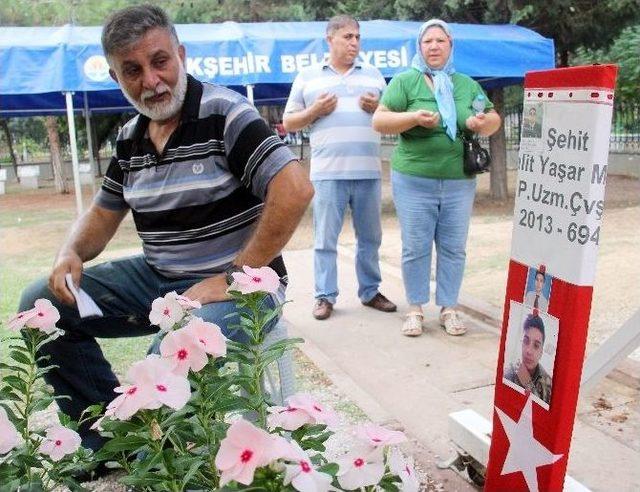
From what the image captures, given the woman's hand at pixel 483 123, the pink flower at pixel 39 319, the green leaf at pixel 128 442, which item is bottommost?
the green leaf at pixel 128 442

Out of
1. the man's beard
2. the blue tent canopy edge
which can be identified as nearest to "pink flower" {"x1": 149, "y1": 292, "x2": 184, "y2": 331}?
the man's beard

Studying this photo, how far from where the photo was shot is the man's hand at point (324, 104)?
4.29 m

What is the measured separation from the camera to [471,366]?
3.57 m

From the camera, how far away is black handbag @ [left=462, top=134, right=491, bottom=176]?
385 centimetres

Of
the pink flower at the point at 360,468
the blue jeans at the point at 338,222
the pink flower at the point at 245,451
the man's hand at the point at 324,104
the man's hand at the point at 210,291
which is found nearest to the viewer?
the pink flower at the point at 245,451

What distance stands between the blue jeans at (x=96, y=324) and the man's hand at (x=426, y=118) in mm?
1815

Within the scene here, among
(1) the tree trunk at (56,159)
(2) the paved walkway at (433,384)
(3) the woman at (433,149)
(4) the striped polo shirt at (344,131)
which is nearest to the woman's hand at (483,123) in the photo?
(3) the woman at (433,149)

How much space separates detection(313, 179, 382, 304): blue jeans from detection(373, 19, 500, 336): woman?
0.44m

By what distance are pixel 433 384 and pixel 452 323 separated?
81 centimetres

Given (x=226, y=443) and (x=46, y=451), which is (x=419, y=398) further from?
(x=226, y=443)

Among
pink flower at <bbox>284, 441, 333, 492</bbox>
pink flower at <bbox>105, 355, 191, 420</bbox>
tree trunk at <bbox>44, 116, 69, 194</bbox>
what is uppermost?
pink flower at <bbox>105, 355, 191, 420</bbox>

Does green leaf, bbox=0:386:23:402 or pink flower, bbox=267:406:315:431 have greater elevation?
pink flower, bbox=267:406:315:431

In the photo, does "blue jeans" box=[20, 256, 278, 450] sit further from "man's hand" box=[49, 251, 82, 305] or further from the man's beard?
the man's beard

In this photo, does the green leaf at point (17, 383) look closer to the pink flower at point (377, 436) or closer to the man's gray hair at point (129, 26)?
the pink flower at point (377, 436)
